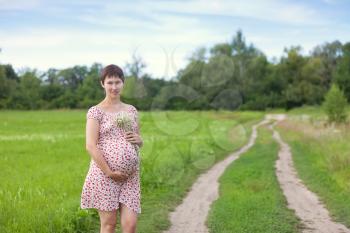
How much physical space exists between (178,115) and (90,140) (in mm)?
27429

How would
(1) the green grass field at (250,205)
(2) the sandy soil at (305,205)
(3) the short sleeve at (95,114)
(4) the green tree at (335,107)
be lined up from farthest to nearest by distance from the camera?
(4) the green tree at (335,107), (2) the sandy soil at (305,205), (1) the green grass field at (250,205), (3) the short sleeve at (95,114)

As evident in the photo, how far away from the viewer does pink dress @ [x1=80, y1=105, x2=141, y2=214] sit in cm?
541

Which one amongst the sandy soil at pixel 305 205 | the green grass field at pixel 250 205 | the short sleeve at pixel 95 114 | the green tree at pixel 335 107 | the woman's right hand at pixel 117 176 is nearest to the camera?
the woman's right hand at pixel 117 176

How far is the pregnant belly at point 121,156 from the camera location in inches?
211

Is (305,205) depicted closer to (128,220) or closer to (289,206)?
(289,206)

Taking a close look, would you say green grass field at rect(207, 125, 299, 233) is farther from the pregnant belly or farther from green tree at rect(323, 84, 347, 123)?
green tree at rect(323, 84, 347, 123)

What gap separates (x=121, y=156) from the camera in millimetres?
5391

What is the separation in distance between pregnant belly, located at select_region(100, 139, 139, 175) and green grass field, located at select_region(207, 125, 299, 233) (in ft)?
13.7

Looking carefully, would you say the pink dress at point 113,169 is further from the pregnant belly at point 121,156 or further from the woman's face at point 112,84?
the woman's face at point 112,84

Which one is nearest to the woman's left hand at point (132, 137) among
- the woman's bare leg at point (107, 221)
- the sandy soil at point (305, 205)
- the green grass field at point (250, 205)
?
the woman's bare leg at point (107, 221)

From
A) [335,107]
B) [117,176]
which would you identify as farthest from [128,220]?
[335,107]

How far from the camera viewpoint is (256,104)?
88.4 metres

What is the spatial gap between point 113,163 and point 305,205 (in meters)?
7.91

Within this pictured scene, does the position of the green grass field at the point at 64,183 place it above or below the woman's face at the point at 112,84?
below
